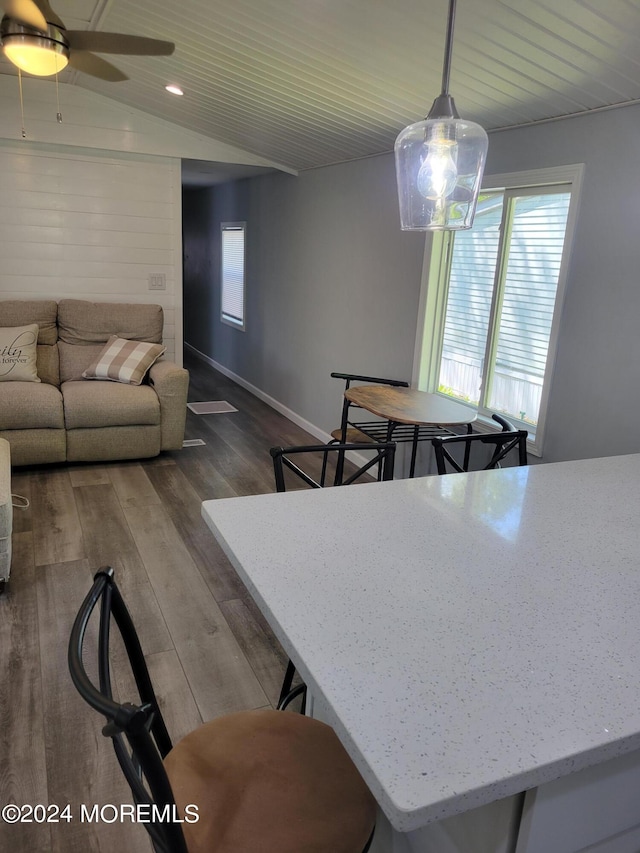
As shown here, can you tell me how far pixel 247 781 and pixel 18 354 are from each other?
3.94m

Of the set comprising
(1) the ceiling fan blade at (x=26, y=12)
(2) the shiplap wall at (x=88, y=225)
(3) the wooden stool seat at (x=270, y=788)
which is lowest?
(3) the wooden stool seat at (x=270, y=788)

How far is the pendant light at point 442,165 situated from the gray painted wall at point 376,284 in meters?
1.26

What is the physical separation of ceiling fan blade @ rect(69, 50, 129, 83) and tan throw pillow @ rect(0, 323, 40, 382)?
76.5 inches

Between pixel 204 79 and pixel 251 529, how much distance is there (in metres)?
3.52

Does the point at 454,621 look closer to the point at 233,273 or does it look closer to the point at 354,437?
the point at 354,437

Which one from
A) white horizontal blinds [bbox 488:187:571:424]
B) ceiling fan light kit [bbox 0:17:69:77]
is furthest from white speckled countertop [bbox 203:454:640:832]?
ceiling fan light kit [bbox 0:17:69:77]

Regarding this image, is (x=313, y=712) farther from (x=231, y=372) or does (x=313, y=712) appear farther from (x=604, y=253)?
(x=231, y=372)

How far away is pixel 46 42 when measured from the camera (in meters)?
2.49

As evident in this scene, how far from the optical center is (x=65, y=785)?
1.73m

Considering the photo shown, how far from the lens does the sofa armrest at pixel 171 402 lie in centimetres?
443

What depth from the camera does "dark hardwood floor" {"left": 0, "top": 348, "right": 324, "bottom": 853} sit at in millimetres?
1734

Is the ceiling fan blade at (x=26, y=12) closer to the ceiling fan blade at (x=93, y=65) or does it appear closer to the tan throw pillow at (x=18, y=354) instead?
the ceiling fan blade at (x=93, y=65)

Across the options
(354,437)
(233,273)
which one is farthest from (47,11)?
(233,273)

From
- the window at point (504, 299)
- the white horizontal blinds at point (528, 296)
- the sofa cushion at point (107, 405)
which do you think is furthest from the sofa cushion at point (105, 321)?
the white horizontal blinds at point (528, 296)
